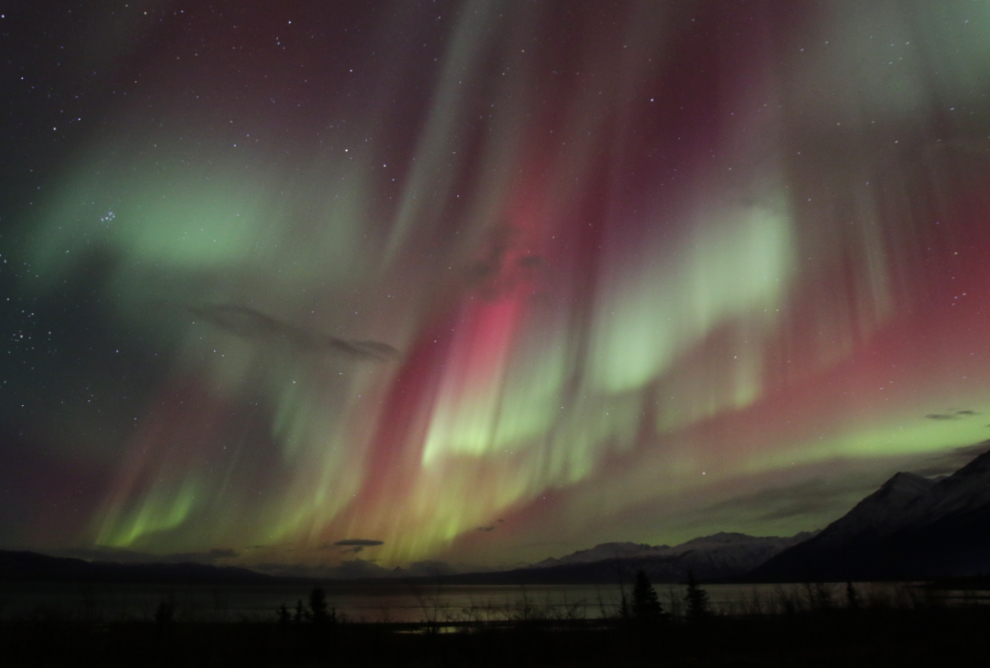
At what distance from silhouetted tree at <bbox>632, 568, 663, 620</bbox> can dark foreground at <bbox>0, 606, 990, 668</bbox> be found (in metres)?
0.91

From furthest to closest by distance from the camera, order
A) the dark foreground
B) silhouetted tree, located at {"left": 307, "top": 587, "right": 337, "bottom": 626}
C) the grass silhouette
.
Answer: silhouetted tree, located at {"left": 307, "top": 587, "right": 337, "bottom": 626}, the grass silhouette, the dark foreground

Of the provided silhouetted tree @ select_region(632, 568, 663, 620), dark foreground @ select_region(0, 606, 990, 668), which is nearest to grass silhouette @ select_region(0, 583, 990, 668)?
dark foreground @ select_region(0, 606, 990, 668)

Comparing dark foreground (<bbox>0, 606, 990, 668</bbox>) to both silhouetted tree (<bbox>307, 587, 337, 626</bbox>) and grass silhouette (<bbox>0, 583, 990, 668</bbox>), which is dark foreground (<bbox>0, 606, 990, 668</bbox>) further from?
silhouetted tree (<bbox>307, 587, 337, 626</bbox>)

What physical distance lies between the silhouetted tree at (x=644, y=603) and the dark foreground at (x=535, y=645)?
907mm

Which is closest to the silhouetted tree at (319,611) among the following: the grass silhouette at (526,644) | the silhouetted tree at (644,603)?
the grass silhouette at (526,644)

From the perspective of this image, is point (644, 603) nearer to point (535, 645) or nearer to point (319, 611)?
point (535, 645)

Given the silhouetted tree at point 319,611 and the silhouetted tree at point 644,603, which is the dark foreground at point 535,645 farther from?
the silhouetted tree at point 644,603

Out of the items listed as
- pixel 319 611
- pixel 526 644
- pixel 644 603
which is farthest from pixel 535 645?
pixel 319 611

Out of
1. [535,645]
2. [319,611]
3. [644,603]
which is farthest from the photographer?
[644,603]

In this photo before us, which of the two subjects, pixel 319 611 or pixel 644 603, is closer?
pixel 319 611

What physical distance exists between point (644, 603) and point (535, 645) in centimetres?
1041

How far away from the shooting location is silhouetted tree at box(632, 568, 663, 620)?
4506cm

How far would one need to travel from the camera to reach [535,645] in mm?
38875

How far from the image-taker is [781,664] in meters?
28.9
